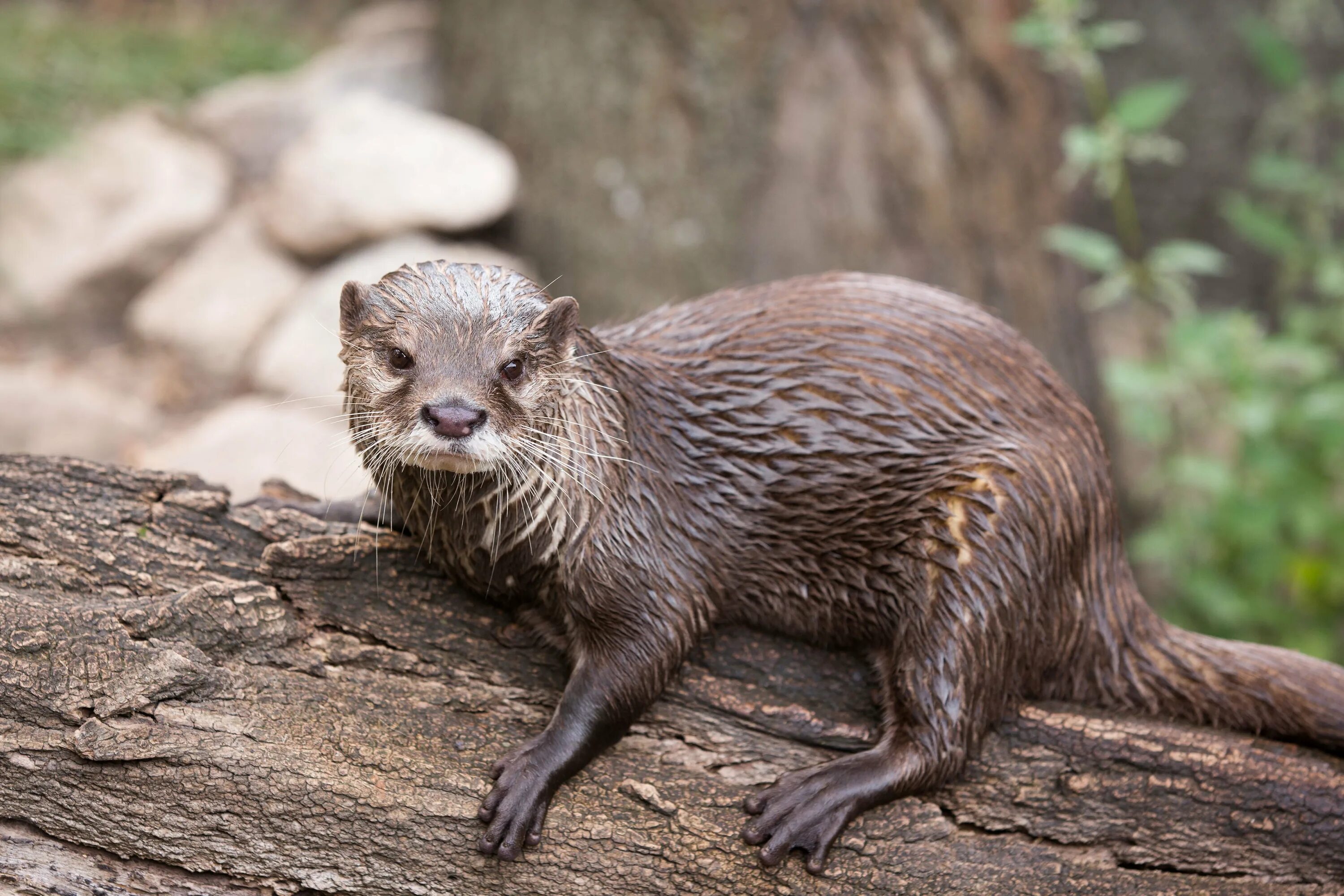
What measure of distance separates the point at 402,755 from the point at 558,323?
821mm

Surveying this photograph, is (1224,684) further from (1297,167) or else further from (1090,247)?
(1297,167)

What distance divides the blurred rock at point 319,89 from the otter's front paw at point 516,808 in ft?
14.3

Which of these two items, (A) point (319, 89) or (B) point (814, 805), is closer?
(B) point (814, 805)

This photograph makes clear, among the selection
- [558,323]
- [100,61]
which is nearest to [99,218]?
[100,61]

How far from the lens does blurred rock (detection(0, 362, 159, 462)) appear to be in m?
4.59

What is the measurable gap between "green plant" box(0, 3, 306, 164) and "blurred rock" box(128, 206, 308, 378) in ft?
2.75

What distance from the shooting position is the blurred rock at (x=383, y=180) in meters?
5.00

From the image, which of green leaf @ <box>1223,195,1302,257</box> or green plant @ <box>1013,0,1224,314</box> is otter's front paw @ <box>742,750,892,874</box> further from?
green leaf @ <box>1223,195,1302,257</box>

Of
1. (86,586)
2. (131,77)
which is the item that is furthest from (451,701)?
(131,77)

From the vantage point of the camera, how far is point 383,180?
504 centimetres

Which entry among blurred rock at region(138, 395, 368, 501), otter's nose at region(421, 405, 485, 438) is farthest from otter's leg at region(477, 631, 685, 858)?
blurred rock at region(138, 395, 368, 501)

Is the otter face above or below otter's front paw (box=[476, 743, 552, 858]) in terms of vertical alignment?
above

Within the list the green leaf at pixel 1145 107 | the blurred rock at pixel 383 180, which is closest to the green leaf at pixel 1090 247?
the green leaf at pixel 1145 107

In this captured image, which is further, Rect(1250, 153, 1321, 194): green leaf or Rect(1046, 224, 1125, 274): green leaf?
Rect(1250, 153, 1321, 194): green leaf
